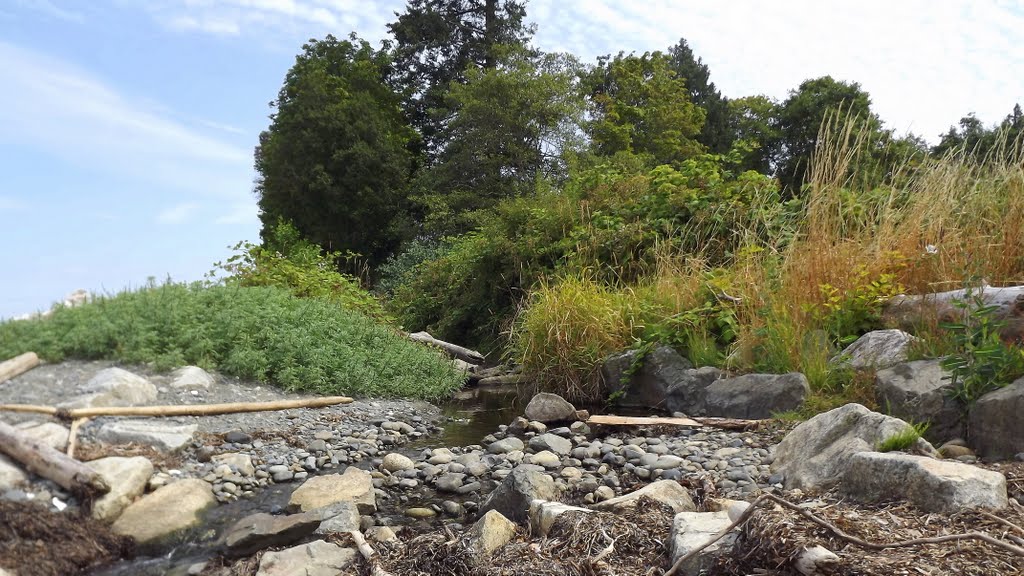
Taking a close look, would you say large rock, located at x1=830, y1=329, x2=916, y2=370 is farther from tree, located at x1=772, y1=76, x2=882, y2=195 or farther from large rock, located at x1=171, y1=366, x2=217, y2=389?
tree, located at x1=772, y1=76, x2=882, y2=195

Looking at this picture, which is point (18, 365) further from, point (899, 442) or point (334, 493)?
point (899, 442)

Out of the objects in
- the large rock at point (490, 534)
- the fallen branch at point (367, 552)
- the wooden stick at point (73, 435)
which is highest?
the wooden stick at point (73, 435)

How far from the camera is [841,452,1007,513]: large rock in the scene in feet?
8.28

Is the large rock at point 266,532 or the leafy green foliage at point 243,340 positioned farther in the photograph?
the leafy green foliage at point 243,340

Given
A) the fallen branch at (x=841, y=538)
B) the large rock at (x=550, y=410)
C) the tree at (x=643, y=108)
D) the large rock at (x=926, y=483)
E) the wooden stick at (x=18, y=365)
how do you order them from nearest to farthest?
the fallen branch at (x=841, y=538), the large rock at (x=926, y=483), the wooden stick at (x=18, y=365), the large rock at (x=550, y=410), the tree at (x=643, y=108)

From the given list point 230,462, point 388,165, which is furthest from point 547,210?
point 388,165

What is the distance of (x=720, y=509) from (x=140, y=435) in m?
3.34

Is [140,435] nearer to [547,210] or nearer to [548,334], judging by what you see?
[548,334]

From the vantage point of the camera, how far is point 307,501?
3.73m

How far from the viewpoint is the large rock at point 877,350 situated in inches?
187

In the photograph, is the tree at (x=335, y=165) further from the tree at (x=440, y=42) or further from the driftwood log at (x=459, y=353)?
the driftwood log at (x=459, y=353)

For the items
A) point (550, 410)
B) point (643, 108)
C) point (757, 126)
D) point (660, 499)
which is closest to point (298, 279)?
point (550, 410)

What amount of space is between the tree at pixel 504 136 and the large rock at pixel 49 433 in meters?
14.3

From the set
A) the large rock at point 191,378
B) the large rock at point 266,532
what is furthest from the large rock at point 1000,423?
the large rock at point 191,378
